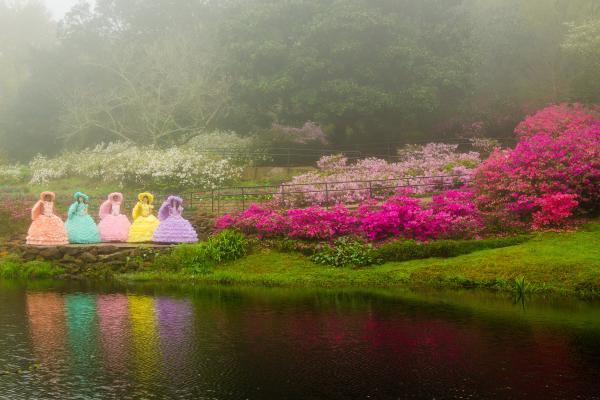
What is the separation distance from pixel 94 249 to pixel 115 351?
32.2ft

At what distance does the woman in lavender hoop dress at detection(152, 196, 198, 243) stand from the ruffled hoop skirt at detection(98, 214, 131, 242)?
4.69ft

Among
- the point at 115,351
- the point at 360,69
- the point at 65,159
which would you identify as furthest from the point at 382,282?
the point at 65,159

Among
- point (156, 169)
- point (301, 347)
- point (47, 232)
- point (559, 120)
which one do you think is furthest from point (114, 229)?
point (559, 120)

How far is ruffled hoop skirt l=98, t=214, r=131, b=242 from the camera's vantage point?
19500 mm

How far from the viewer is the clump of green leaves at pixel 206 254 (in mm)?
16953

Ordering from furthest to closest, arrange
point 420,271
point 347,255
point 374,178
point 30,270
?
point 374,178 < point 30,270 < point 347,255 < point 420,271

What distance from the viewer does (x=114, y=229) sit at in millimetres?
19531

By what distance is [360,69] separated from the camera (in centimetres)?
3156

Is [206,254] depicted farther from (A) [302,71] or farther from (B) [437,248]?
(A) [302,71]

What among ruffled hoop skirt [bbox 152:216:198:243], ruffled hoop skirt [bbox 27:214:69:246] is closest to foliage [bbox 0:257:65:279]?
ruffled hoop skirt [bbox 27:214:69:246]

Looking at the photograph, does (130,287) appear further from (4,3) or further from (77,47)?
(4,3)

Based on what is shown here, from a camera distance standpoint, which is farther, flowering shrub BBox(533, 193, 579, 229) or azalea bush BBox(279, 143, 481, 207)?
azalea bush BBox(279, 143, 481, 207)

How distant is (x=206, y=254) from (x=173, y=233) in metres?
2.03

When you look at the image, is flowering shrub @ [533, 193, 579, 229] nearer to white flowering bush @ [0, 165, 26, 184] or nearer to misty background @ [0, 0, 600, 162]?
misty background @ [0, 0, 600, 162]
